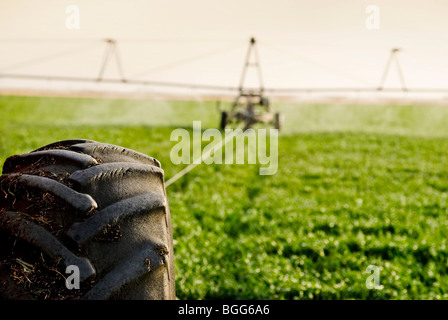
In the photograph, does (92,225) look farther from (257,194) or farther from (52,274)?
(257,194)

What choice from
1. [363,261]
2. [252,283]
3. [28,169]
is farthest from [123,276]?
[363,261]

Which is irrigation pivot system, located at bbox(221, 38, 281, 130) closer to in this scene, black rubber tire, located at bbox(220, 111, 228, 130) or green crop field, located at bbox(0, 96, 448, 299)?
black rubber tire, located at bbox(220, 111, 228, 130)

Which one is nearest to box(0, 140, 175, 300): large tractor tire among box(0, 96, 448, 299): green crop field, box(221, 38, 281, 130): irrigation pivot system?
box(0, 96, 448, 299): green crop field

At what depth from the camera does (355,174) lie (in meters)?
9.55

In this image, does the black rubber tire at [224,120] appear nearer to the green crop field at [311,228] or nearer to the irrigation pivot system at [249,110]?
the irrigation pivot system at [249,110]

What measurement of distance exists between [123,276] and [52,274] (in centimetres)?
24

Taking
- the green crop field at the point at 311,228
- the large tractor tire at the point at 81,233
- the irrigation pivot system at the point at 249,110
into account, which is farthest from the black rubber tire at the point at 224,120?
the large tractor tire at the point at 81,233

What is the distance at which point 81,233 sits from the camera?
140cm

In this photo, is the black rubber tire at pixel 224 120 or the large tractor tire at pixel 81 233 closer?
the large tractor tire at pixel 81 233

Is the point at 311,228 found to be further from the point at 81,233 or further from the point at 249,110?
the point at 249,110

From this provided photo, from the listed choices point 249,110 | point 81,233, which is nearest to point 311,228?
point 81,233

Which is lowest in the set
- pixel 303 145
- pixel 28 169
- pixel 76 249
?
pixel 303 145

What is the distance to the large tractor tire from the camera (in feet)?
4.55

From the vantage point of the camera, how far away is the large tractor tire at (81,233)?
139cm
